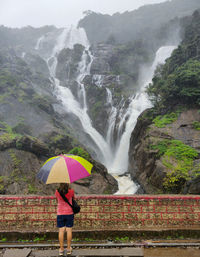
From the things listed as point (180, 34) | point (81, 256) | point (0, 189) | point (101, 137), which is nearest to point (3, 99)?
point (101, 137)

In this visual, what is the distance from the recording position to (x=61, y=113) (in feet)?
100

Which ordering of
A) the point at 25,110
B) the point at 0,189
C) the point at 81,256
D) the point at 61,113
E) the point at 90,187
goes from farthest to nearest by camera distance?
the point at 61,113, the point at 25,110, the point at 90,187, the point at 0,189, the point at 81,256

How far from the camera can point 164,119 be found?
16438 mm

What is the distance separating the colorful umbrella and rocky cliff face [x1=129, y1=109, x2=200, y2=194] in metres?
7.14

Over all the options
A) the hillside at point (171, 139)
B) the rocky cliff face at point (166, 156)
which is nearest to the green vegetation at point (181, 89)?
the hillside at point (171, 139)

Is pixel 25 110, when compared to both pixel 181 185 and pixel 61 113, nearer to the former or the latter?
pixel 61 113

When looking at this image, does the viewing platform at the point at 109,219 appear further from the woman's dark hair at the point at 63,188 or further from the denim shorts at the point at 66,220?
Result: the woman's dark hair at the point at 63,188

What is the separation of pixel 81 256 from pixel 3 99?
25589mm

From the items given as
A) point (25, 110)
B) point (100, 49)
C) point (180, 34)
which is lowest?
point (25, 110)

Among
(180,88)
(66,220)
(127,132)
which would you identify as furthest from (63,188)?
(127,132)

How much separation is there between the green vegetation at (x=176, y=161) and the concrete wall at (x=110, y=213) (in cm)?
536

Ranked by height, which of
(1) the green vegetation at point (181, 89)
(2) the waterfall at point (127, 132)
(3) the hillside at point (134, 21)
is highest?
(3) the hillside at point (134, 21)

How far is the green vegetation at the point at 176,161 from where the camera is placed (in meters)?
10.9

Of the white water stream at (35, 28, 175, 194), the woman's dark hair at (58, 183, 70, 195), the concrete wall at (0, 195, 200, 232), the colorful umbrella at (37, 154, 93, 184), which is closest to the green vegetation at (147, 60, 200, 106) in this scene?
the white water stream at (35, 28, 175, 194)
